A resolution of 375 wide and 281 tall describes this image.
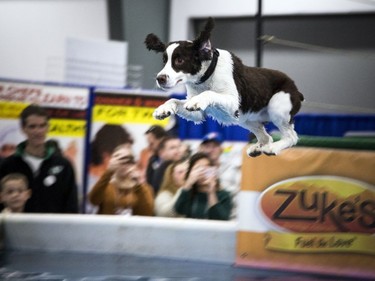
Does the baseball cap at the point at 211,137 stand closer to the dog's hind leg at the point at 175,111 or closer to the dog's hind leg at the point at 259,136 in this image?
the dog's hind leg at the point at 259,136

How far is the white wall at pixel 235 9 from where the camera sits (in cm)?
150

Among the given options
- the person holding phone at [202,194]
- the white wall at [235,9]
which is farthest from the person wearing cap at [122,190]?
the white wall at [235,9]

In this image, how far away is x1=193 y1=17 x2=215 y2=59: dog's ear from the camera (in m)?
0.96

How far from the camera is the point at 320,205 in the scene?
124 inches

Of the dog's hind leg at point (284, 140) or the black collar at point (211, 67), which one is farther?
the dog's hind leg at point (284, 140)

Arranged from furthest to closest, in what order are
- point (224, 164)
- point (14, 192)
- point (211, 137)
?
point (14, 192), point (224, 164), point (211, 137)

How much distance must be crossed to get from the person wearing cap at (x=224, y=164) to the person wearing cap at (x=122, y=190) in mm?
299

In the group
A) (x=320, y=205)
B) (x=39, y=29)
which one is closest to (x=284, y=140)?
(x=320, y=205)

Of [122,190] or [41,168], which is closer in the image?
[122,190]

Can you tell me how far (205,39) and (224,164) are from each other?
6.91ft

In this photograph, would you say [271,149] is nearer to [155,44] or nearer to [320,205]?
[155,44]

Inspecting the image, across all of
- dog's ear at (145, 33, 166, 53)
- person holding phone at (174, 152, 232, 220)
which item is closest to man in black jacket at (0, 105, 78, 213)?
person holding phone at (174, 152, 232, 220)

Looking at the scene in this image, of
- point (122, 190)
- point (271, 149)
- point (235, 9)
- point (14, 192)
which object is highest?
point (235, 9)

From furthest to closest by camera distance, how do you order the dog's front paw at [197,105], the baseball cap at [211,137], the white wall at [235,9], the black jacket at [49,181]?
1. the black jacket at [49,181]
2. the baseball cap at [211,137]
3. the white wall at [235,9]
4. the dog's front paw at [197,105]
